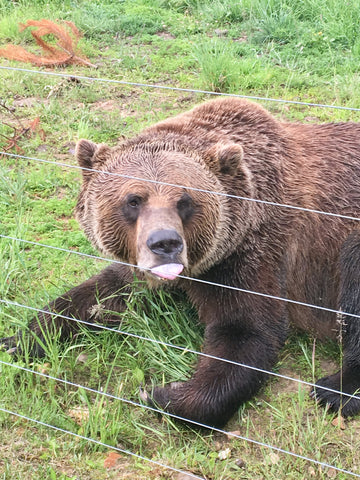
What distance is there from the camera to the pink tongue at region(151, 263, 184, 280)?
3279 millimetres

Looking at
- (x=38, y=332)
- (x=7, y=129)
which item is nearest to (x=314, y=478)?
(x=38, y=332)

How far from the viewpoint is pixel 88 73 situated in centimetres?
776

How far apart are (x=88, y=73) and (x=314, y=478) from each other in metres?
5.82

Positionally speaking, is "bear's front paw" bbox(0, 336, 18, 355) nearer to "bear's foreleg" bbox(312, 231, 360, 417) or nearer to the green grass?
the green grass

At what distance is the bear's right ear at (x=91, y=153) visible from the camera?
12.8 feet

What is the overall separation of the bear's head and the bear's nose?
0.04 meters

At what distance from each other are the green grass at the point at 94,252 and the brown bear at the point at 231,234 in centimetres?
20

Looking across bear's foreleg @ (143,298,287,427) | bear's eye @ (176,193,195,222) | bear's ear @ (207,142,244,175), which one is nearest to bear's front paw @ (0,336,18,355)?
bear's foreleg @ (143,298,287,427)

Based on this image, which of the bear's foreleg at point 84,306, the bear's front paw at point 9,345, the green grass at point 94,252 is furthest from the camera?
the bear's foreleg at point 84,306

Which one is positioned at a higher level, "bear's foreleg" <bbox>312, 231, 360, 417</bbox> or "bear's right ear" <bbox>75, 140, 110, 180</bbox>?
"bear's right ear" <bbox>75, 140, 110, 180</bbox>

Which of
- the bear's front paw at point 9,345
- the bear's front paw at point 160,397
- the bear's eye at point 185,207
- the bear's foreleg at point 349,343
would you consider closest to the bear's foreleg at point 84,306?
the bear's front paw at point 9,345

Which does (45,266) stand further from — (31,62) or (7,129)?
(31,62)

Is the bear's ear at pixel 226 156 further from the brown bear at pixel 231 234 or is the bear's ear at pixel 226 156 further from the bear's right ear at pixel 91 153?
the bear's right ear at pixel 91 153

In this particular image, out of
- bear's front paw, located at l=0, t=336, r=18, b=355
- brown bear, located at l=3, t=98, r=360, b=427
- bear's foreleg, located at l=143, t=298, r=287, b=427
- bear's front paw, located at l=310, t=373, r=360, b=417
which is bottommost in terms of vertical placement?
bear's front paw, located at l=0, t=336, r=18, b=355
